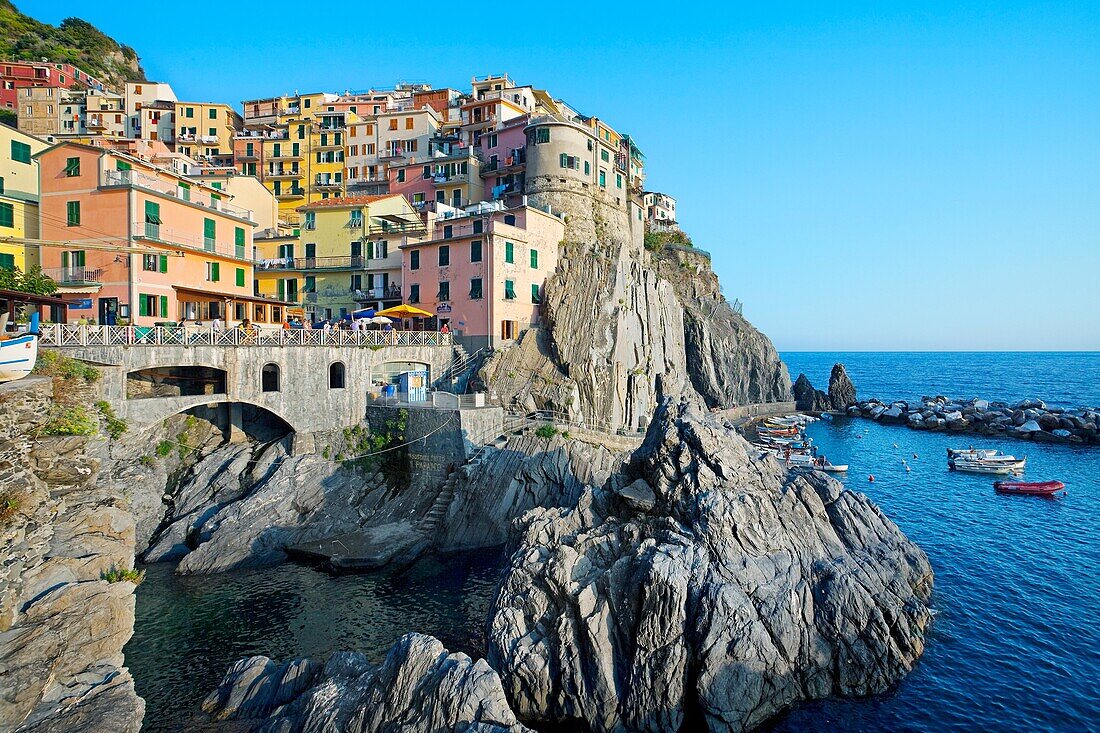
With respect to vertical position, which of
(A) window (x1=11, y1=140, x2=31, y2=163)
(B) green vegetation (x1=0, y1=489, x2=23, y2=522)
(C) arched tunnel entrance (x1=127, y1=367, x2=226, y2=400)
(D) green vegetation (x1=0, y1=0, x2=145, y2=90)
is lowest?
(B) green vegetation (x1=0, y1=489, x2=23, y2=522)

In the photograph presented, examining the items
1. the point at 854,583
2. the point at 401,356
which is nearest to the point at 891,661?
the point at 854,583

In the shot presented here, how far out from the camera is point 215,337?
37.6 m

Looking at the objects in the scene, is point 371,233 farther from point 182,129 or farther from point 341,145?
point 182,129

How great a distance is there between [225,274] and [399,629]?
110 feet

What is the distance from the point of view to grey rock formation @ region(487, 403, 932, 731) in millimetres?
20016

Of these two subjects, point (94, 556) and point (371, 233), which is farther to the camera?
point (371, 233)

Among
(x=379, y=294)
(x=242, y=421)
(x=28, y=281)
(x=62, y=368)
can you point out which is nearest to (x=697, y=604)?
(x=242, y=421)

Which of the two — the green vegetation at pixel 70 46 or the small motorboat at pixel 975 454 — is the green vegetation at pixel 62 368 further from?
the green vegetation at pixel 70 46

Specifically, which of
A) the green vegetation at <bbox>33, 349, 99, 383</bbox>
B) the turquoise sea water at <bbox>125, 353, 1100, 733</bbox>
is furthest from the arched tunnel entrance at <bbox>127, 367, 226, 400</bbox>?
the turquoise sea water at <bbox>125, 353, 1100, 733</bbox>

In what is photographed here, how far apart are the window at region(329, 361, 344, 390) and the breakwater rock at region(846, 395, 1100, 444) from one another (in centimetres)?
7638

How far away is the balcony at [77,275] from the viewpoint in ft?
132

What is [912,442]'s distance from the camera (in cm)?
7319

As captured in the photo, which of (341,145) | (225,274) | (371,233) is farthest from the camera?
(341,145)

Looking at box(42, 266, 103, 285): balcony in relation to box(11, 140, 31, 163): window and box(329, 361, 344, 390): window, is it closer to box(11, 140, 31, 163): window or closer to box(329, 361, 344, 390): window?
box(11, 140, 31, 163): window
